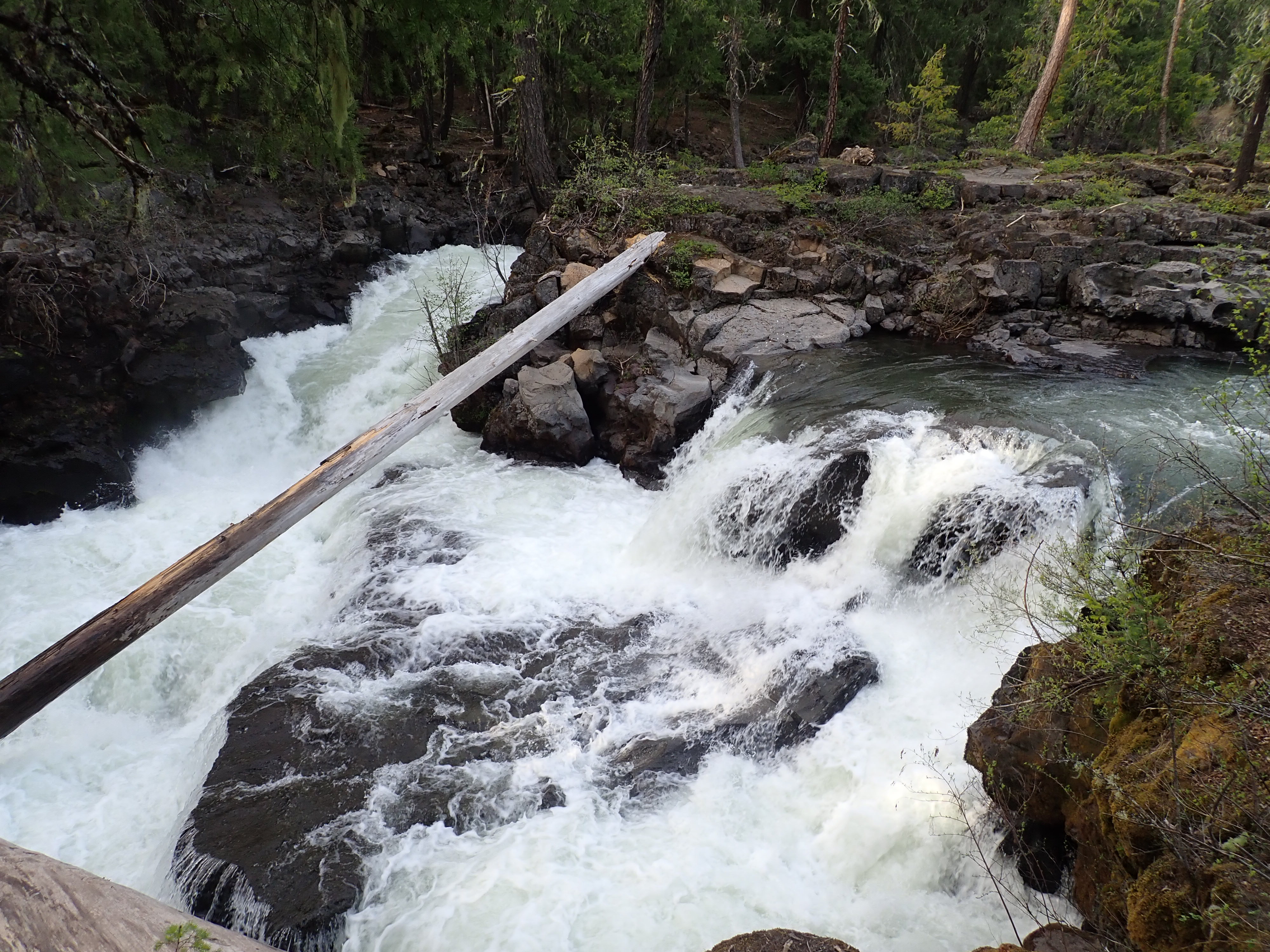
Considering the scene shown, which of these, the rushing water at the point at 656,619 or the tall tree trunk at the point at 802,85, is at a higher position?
the tall tree trunk at the point at 802,85

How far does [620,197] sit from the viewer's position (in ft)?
39.7

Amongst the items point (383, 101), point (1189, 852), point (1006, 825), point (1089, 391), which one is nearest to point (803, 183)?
point (1089, 391)

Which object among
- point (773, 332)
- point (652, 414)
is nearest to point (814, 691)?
point (652, 414)

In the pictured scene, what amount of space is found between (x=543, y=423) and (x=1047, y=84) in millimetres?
15516

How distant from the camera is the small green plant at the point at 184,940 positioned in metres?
2.41

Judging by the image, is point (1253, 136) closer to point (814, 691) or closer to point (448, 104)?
point (814, 691)

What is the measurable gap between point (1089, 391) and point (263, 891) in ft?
30.3

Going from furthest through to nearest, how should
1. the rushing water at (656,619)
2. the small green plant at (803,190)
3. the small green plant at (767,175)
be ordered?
1. the small green plant at (767,175)
2. the small green plant at (803,190)
3. the rushing water at (656,619)

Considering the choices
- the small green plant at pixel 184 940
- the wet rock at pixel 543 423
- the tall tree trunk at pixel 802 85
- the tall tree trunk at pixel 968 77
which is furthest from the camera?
the tall tree trunk at pixel 968 77

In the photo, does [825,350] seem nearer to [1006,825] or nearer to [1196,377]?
[1196,377]

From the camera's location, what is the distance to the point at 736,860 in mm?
4531

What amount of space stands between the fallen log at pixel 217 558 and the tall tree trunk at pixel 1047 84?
15.3 metres

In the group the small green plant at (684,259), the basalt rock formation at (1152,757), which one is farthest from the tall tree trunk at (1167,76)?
the basalt rock formation at (1152,757)

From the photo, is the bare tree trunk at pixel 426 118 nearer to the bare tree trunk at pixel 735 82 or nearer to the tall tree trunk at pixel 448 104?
the tall tree trunk at pixel 448 104
